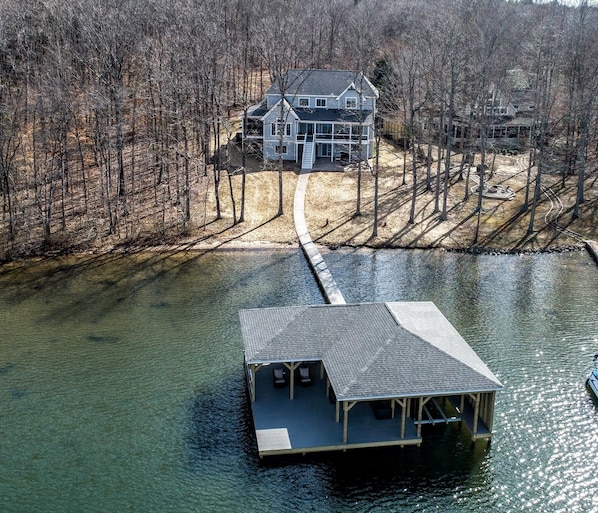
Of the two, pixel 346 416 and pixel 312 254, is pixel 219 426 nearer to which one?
pixel 346 416

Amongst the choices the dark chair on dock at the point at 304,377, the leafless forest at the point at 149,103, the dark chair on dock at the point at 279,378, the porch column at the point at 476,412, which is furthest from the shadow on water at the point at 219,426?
the leafless forest at the point at 149,103

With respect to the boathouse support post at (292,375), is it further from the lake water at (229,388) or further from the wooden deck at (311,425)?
the lake water at (229,388)

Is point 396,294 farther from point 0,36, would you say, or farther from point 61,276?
point 0,36

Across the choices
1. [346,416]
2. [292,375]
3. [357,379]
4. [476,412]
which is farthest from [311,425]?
[476,412]

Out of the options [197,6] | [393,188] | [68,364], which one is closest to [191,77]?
[197,6]

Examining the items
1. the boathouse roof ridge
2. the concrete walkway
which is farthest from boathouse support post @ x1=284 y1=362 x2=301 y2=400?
the concrete walkway
